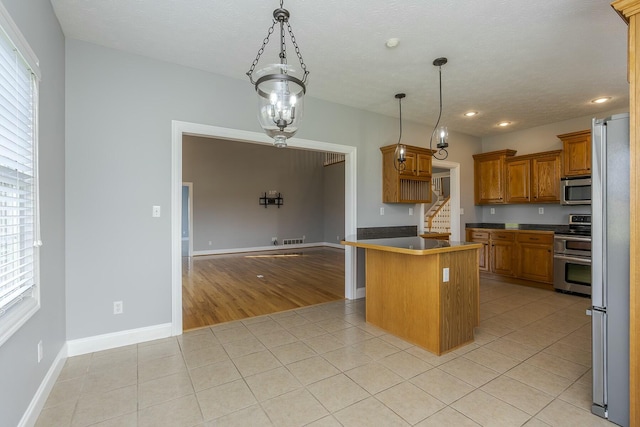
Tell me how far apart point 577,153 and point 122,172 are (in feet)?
19.9

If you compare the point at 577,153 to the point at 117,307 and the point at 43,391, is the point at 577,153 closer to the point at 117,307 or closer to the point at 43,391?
the point at 117,307

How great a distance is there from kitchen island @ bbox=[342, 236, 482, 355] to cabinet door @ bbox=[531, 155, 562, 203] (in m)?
3.12

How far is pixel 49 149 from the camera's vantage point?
2223 mm

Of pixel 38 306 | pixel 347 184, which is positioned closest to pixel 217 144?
pixel 347 184

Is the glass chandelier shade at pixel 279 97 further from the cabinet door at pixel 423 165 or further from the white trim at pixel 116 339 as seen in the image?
the cabinet door at pixel 423 165

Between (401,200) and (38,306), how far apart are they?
13.5 feet

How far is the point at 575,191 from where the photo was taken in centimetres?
464

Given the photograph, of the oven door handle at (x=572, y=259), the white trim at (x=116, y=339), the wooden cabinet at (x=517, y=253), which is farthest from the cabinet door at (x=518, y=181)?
the white trim at (x=116, y=339)

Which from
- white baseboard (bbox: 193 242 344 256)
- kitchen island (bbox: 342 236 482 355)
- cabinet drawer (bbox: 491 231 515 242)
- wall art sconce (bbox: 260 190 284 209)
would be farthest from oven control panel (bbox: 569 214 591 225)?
wall art sconce (bbox: 260 190 284 209)

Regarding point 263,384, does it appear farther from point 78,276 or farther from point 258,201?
point 258,201

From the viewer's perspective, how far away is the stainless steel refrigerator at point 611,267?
5.72 feet

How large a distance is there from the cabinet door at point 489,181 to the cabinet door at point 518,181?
5.1 inches

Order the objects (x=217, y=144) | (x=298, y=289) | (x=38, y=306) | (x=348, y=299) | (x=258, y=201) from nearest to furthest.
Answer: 1. (x=38, y=306)
2. (x=348, y=299)
3. (x=298, y=289)
4. (x=217, y=144)
5. (x=258, y=201)

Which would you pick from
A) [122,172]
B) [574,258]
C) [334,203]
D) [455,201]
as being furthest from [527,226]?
[122,172]
